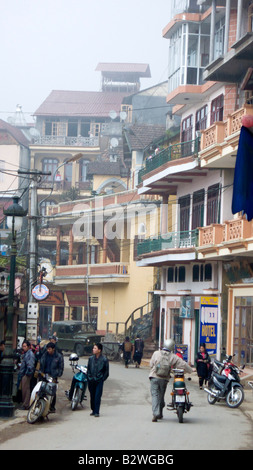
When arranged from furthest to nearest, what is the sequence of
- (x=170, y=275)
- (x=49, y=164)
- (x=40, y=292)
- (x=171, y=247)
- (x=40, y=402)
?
(x=49, y=164)
(x=170, y=275)
(x=171, y=247)
(x=40, y=292)
(x=40, y=402)

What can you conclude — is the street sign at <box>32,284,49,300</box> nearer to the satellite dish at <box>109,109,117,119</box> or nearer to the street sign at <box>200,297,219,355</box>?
the street sign at <box>200,297,219,355</box>

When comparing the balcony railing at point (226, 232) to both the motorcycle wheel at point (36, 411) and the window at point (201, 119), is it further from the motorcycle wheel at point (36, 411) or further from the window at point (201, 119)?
the motorcycle wheel at point (36, 411)

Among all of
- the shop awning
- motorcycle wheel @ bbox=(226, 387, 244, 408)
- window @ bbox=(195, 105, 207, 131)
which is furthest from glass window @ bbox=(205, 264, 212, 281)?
the shop awning

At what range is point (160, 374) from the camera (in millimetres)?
15781

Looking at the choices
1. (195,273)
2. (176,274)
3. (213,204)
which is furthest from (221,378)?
(176,274)

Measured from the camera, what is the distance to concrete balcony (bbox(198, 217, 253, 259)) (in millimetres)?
26500

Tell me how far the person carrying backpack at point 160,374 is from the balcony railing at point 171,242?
1659cm

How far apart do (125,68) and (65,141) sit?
15992mm

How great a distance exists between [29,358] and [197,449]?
5985 mm

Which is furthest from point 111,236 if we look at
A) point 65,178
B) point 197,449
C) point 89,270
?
point 197,449

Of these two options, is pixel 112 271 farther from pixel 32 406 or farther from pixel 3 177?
pixel 32 406

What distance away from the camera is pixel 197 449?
11.9 m

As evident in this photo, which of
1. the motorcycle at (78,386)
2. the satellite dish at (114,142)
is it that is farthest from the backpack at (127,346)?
the satellite dish at (114,142)

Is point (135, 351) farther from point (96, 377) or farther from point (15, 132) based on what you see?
point (15, 132)
